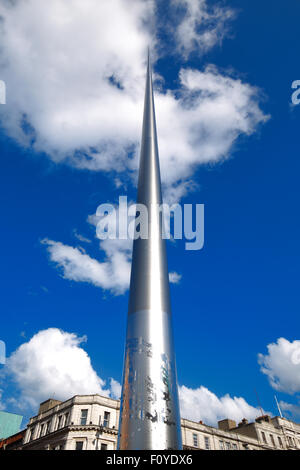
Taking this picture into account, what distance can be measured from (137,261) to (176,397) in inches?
202

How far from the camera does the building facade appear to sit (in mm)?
37844

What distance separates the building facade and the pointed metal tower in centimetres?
3356

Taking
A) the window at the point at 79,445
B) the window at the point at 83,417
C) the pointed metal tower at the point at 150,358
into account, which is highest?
the window at the point at 83,417

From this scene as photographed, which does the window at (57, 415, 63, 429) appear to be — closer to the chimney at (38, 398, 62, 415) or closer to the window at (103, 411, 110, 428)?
the window at (103, 411, 110, 428)

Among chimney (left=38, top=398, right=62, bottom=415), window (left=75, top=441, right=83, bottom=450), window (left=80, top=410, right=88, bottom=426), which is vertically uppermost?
chimney (left=38, top=398, right=62, bottom=415)

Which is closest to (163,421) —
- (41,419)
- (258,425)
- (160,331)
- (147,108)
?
(160,331)

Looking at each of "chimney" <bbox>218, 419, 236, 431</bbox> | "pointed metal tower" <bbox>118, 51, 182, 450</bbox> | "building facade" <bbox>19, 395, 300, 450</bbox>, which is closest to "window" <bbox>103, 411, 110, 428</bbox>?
"building facade" <bbox>19, 395, 300, 450</bbox>

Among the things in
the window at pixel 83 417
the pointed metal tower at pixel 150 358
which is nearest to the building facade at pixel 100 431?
the window at pixel 83 417

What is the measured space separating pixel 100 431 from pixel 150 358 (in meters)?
34.4

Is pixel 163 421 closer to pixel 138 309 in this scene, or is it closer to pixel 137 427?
pixel 137 427

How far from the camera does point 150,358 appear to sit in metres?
9.91

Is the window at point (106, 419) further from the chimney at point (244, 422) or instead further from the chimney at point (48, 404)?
the chimney at point (244, 422)

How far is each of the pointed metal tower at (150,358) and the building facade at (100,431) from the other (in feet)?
110

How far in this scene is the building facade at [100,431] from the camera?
37844mm
